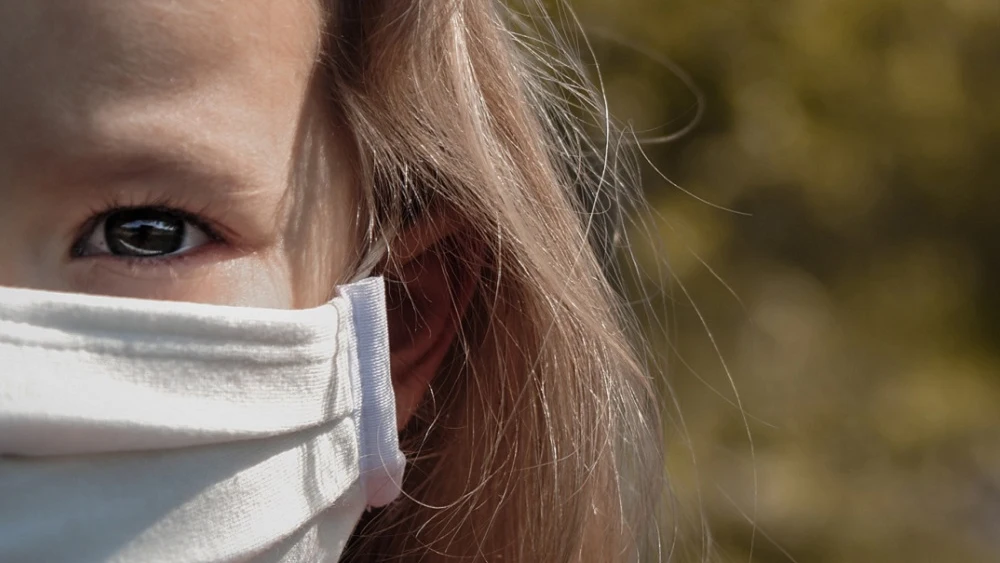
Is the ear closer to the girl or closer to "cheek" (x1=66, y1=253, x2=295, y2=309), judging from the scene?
the girl

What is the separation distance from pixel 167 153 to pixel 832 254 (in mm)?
2485

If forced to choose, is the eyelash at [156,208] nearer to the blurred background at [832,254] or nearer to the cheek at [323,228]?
the cheek at [323,228]

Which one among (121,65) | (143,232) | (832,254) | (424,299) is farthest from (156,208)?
(832,254)

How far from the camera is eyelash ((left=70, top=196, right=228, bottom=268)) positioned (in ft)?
3.59

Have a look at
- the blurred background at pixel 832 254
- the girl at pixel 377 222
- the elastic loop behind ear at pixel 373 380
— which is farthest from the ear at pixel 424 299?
the blurred background at pixel 832 254

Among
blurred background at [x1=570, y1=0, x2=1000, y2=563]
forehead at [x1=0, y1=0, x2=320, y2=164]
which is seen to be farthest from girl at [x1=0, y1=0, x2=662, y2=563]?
blurred background at [x1=570, y1=0, x2=1000, y2=563]

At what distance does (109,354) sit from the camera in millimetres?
1043

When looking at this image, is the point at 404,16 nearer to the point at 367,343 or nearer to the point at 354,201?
the point at 354,201

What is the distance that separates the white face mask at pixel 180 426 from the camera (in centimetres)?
99

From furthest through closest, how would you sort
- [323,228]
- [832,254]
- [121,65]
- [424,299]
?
[832,254] → [424,299] → [323,228] → [121,65]

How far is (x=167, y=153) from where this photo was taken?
108 centimetres

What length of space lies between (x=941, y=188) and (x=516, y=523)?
227 cm

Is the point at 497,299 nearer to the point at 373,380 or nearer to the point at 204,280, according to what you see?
the point at 373,380

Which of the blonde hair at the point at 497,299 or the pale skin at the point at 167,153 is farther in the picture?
the blonde hair at the point at 497,299
